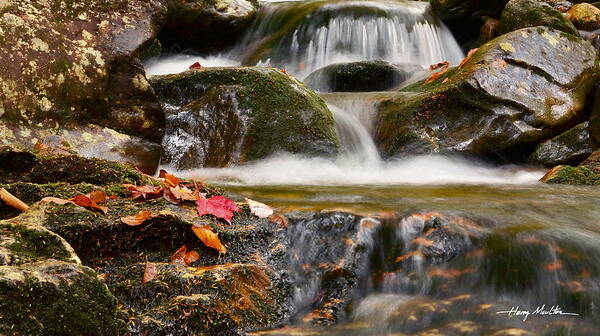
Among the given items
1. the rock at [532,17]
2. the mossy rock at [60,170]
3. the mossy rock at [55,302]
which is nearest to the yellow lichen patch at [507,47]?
the rock at [532,17]

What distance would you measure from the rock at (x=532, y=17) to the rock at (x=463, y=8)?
2007mm

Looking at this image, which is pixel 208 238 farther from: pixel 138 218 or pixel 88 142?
pixel 88 142

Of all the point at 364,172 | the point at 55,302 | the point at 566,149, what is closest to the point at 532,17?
the point at 566,149

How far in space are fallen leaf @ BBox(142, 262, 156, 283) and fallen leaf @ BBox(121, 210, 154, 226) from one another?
24 cm

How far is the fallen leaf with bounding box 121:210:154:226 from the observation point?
2.29 meters

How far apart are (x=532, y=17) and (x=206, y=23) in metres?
8.20

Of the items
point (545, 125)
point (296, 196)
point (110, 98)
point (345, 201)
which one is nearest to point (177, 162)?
point (110, 98)

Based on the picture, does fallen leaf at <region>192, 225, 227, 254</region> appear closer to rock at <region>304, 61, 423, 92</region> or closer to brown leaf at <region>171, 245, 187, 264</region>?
brown leaf at <region>171, 245, 187, 264</region>

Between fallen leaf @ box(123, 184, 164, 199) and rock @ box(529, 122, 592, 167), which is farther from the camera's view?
rock @ box(529, 122, 592, 167)

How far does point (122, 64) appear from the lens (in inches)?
211

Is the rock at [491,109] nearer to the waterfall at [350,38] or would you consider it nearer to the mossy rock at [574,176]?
the mossy rock at [574,176]

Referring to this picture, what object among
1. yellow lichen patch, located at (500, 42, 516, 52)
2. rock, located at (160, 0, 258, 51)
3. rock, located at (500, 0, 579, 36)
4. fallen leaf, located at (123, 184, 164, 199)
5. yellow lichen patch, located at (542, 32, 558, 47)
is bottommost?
fallen leaf, located at (123, 184, 164, 199)

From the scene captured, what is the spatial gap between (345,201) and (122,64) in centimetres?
337

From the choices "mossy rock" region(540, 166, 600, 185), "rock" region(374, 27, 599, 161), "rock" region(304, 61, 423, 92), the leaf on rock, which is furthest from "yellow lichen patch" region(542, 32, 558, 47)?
the leaf on rock
